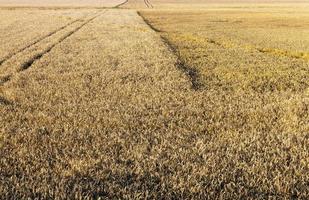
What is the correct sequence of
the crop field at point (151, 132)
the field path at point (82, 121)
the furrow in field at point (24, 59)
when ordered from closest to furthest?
1. the crop field at point (151, 132)
2. the field path at point (82, 121)
3. the furrow in field at point (24, 59)

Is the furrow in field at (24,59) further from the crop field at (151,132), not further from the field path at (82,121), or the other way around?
the field path at (82,121)

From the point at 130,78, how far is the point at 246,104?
4.99 metres

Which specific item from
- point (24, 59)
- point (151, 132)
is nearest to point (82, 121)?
point (151, 132)

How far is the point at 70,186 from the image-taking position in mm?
6398

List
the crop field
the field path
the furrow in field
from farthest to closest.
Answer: the furrow in field < the field path < the crop field

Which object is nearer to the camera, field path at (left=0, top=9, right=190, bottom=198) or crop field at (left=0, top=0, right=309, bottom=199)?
crop field at (left=0, top=0, right=309, bottom=199)

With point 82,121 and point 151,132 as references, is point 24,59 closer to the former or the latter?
point 82,121

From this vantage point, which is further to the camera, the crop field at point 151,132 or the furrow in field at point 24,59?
the furrow in field at point 24,59

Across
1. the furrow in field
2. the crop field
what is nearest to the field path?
the crop field

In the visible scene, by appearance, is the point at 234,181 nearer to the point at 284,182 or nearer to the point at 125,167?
the point at 284,182

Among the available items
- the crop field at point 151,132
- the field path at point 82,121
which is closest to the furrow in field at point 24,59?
the crop field at point 151,132

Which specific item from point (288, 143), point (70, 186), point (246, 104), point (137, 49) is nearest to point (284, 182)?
point (288, 143)

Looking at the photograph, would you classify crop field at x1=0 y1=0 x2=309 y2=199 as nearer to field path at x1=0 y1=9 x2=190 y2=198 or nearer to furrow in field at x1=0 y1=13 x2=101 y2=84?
field path at x1=0 y1=9 x2=190 y2=198

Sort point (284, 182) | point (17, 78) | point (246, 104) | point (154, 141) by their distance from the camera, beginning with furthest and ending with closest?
1. point (17, 78)
2. point (246, 104)
3. point (154, 141)
4. point (284, 182)
